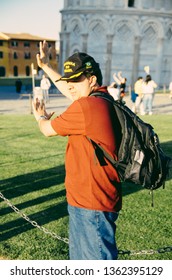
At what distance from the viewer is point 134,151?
285cm

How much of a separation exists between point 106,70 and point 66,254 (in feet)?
134

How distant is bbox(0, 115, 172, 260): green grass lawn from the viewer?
4.62m

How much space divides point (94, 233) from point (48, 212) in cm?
286

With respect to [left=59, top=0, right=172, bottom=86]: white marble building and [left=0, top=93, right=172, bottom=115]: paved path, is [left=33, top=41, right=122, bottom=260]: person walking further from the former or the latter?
[left=59, top=0, right=172, bottom=86]: white marble building

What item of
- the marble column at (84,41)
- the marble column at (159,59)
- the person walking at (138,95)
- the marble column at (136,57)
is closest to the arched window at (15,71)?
the marble column at (84,41)

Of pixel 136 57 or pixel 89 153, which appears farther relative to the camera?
pixel 136 57

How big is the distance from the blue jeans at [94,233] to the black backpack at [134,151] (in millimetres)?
385

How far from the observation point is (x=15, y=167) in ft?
26.1

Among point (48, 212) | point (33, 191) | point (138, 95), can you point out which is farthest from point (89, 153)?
point (138, 95)

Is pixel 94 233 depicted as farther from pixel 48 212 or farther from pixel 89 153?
pixel 48 212

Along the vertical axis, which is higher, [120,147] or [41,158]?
[120,147]

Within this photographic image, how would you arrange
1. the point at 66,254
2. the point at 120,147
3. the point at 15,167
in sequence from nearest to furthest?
the point at 120,147 < the point at 66,254 < the point at 15,167
